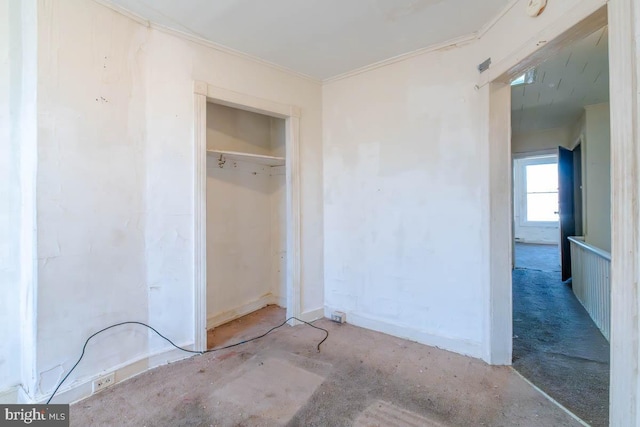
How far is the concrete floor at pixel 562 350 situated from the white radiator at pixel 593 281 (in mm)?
99

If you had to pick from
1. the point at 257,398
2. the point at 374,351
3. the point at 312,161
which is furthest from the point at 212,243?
the point at 374,351

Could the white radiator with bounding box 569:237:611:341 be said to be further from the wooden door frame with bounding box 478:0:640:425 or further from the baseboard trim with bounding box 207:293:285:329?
the baseboard trim with bounding box 207:293:285:329

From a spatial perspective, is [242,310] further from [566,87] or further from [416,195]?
[566,87]

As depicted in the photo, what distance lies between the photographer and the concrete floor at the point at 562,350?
79.0 inches

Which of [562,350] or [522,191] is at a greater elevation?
[522,191]

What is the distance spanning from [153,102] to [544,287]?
5.53 m

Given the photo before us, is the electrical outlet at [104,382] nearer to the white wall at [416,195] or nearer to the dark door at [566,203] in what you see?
the white wall at [416,195]

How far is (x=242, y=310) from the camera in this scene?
351cm

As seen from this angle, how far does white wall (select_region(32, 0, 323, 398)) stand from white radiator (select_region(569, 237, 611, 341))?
3.83m

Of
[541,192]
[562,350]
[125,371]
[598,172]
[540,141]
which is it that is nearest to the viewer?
[125,371]

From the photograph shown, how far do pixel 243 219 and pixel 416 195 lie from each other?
6.18 feet

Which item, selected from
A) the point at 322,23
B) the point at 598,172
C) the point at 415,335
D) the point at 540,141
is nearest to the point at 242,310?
the point at 415,335

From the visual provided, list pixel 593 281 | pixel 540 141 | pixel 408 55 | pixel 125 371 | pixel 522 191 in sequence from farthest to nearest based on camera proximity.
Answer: pixel 522 191 < pixel 540 141 < pixel 593 281 < pixel 408 55 < pixel 125 371

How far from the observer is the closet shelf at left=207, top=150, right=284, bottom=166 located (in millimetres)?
2973
